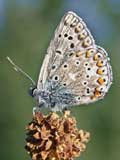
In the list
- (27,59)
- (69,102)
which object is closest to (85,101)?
(69,102)

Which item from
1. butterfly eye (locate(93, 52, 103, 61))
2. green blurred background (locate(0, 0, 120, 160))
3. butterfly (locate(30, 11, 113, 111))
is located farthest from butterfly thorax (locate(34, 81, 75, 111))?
green blurred background (locate(0, 0, 120, 160))

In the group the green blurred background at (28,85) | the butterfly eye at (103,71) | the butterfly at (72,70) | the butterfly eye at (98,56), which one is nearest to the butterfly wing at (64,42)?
the butterfly at (72,70)

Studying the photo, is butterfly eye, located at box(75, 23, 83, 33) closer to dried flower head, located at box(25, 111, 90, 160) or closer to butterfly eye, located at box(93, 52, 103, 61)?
butterfly eye, located at box(93, 52, 103, 61)

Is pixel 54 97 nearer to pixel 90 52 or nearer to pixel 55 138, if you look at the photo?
pixel 90 52

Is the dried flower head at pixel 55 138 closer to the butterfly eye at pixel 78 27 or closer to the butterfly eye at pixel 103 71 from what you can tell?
the butterfly eye at pixel 103 71

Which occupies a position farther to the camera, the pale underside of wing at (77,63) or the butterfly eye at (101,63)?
the butterfly eye at (101,63)
